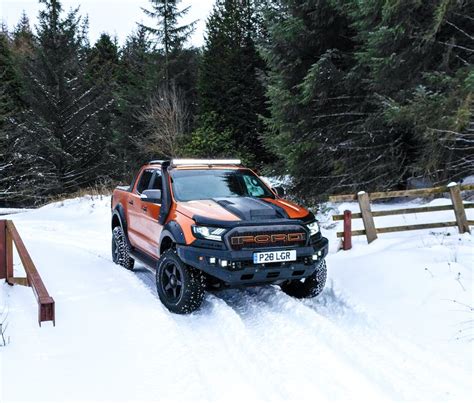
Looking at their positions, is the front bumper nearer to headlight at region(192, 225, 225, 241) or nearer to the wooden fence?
headlight at region(192, 225, 225, 241)

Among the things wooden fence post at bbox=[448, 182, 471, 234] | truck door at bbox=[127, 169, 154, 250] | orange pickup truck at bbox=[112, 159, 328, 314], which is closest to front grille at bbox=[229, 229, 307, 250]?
orange pickup truck at bbox=[112, 159, 328, 314]

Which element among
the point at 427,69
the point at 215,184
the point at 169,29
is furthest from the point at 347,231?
the point at 169,29

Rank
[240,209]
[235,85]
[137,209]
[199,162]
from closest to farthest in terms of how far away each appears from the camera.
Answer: [240,209]
[199,162]
[137,209]
[235,85]

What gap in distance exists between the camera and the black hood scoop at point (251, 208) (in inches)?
217

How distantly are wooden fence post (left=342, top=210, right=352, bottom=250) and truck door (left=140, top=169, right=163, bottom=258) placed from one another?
3683mm

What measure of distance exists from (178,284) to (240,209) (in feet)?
3.97

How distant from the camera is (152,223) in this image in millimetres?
6625

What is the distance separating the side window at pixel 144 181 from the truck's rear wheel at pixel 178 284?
6.46ft

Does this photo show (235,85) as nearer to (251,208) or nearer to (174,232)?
(251,208)

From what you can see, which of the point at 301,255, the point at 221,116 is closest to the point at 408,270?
the point at 301,255

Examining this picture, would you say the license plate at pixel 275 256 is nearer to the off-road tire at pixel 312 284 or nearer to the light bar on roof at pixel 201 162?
the off-road tire at pixel 312 284

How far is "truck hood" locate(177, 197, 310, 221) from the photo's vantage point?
5500mm

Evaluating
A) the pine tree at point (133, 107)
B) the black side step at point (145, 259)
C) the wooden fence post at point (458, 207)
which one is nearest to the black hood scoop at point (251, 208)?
the black side step at point (145, 259)

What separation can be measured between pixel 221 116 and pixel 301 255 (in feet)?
69.4
